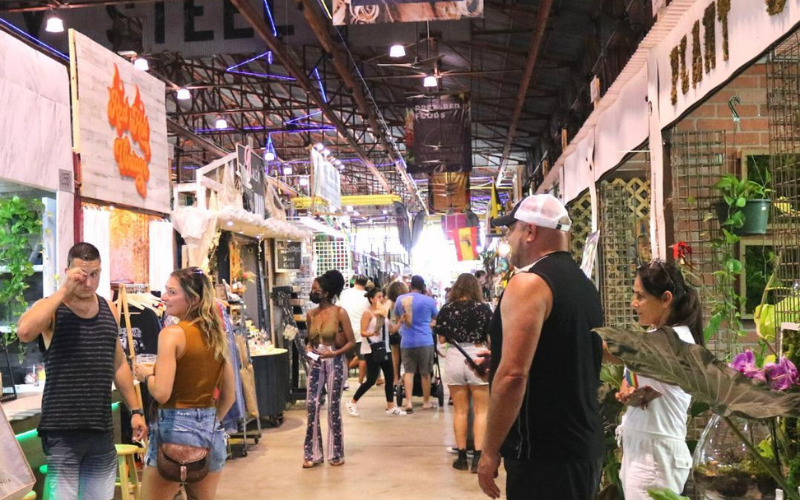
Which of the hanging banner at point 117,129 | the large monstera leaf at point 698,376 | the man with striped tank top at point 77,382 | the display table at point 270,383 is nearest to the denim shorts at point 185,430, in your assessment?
the man with striped tank top at point 77,382

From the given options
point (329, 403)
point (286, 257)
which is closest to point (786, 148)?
point (329, 403)

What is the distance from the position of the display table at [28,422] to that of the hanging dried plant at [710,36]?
356 centimetres

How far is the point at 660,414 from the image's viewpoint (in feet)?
9.53

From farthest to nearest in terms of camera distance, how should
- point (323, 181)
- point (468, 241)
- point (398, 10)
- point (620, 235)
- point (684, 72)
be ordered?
point (468, 241) < point (323, 181) < point (620, 235) < point (398, 10) < point (684, 72)

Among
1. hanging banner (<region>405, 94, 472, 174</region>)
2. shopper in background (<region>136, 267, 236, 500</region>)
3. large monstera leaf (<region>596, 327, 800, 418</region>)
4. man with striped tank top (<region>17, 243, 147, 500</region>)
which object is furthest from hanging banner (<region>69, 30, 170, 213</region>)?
hanging banner (<region>405, 94, 472, 174</region>)

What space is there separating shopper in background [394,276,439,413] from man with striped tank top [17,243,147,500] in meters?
5.44

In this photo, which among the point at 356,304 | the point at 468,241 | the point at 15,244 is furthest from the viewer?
the point at 468,241

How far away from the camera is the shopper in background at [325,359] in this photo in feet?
20.3

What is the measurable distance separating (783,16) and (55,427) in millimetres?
3129

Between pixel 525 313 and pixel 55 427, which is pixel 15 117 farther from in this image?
pixel 525 313

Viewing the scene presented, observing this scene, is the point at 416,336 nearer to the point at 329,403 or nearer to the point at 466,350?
the point at 329,403

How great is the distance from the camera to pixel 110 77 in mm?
5730

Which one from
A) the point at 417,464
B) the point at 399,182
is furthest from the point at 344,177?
the point at 417,464

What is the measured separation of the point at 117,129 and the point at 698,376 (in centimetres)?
500
